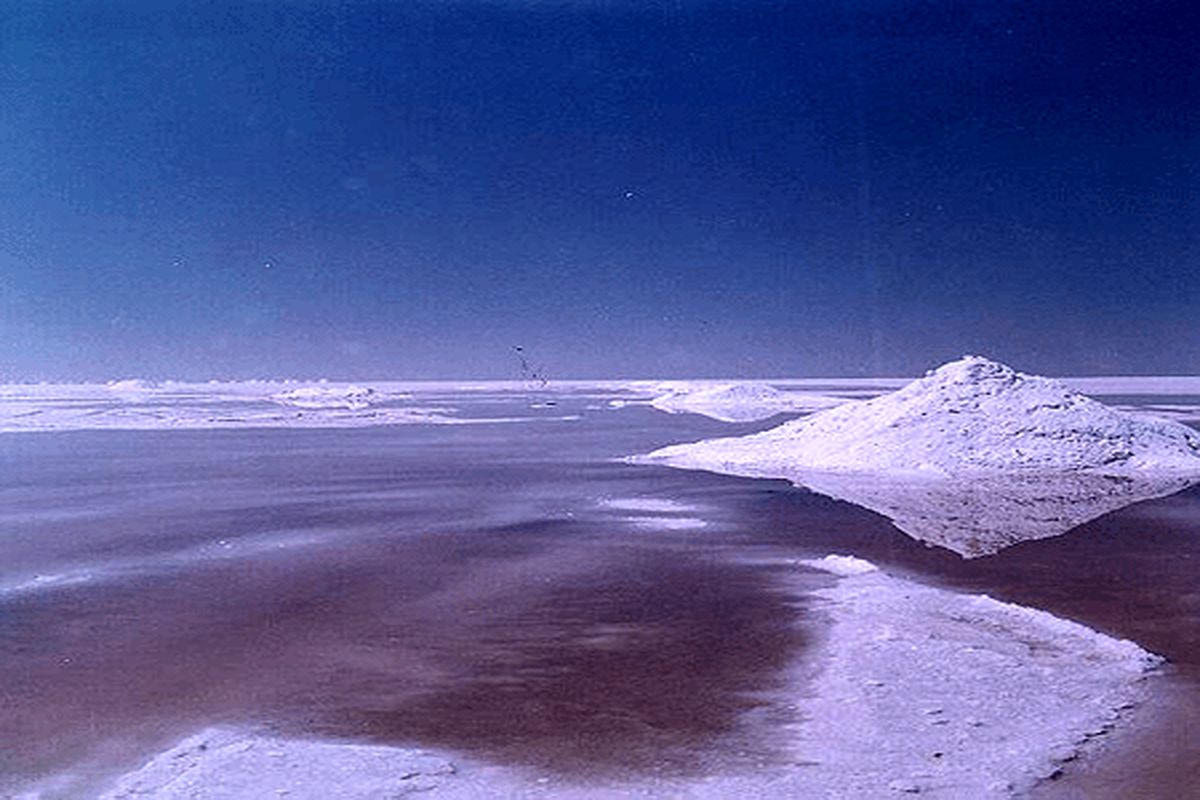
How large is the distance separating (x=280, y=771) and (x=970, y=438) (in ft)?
59.4

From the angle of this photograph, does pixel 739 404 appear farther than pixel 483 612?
Yes

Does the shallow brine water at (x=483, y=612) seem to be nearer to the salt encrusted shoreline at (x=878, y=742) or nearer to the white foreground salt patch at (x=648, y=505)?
the white foreground salt patch at (x=648, y=505)

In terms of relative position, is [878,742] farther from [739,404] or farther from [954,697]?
[739,404]

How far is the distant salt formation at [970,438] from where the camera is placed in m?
20.5

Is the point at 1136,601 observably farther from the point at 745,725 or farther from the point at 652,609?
the point at 745,725

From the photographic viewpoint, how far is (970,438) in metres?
21.3

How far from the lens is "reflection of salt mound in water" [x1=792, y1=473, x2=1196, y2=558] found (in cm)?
1317

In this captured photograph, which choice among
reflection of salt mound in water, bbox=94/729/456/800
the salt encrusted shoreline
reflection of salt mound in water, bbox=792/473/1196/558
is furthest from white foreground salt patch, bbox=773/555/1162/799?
reflection of salt mound in water, bbox=792/473/1196/558

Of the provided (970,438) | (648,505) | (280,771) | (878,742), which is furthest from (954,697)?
(970,438)

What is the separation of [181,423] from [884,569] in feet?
125

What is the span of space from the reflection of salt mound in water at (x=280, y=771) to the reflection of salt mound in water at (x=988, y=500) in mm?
7751

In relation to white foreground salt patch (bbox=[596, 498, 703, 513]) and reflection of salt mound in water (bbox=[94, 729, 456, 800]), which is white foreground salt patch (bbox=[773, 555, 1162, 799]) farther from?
white foreground salt patch (bbox=[596, 498, 703, 513])

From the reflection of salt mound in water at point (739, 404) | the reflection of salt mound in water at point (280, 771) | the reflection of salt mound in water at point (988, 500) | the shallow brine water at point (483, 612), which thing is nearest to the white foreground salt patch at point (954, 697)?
the shallow brine water at point (483, 612)

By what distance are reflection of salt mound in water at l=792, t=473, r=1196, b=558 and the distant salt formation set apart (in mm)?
872
